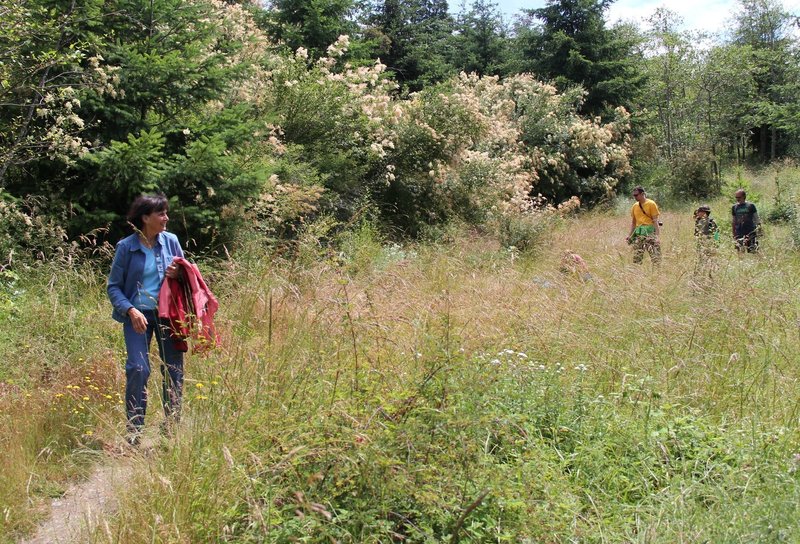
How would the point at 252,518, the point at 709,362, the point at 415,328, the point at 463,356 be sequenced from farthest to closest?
the point at 709,362, the point at 415,328, the point at 463,356, the point at 252,518

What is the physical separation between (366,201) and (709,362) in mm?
8141

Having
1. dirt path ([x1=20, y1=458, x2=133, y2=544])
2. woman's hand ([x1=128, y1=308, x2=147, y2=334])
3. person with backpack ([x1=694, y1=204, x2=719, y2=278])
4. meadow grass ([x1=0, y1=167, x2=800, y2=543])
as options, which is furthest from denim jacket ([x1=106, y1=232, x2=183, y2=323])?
person with backpack ([x1=694, y1=204, x2=719, y2=278])

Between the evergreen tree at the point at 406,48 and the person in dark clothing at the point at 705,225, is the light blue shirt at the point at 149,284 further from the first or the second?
the evergreen tree at the point at 406,48

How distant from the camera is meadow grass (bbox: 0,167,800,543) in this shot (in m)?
2.67

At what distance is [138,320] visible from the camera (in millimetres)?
3791

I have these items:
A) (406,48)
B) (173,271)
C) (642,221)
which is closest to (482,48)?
(406,48)

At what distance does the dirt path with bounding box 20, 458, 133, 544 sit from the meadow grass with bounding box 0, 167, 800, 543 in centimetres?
11

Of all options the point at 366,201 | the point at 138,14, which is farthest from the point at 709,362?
the point at 366,201

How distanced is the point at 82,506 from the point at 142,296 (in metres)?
1.39

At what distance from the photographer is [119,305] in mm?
3871

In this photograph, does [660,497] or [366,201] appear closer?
[660,497]

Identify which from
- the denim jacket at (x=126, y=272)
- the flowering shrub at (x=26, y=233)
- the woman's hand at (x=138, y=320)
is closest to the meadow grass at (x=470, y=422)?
the woman's hand at (x=138, y=320)

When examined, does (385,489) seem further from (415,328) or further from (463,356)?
(415,328)

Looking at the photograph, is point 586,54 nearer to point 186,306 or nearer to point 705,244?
point 705,244
